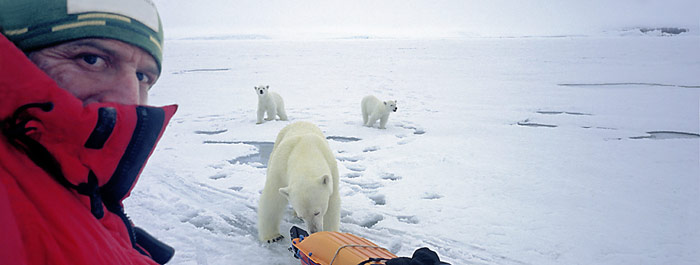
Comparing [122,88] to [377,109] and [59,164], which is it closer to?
[59,164]

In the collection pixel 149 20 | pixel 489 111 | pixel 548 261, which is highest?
pixel 149 20

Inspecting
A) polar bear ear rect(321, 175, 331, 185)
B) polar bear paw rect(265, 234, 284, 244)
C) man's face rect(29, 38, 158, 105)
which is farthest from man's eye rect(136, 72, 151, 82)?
polar bear paw rect(265, 234, 284, 244)

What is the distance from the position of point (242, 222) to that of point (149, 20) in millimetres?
2395

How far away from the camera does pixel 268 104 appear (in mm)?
6414

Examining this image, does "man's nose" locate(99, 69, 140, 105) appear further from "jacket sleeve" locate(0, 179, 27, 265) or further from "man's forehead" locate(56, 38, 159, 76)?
"jacket sleeve" locate(0, 179, 27, 265)

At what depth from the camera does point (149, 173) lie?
390 cm

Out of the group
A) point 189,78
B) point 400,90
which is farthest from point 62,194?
point 189,78

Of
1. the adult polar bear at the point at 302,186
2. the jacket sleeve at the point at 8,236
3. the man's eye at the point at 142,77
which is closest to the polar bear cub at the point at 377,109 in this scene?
the adult polar bear at the point at 302,186

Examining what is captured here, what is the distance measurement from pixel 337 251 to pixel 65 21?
1646mm

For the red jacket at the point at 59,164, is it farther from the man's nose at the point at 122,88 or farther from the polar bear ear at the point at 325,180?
the polar bear ear at the point at 325,180

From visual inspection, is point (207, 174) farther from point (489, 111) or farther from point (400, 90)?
point (400, 90)

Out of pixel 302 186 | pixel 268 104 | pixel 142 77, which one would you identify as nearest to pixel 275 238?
pixel 302 186

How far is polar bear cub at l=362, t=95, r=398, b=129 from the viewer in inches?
233

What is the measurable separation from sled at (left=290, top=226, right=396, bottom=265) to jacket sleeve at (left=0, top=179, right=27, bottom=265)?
151 cm
